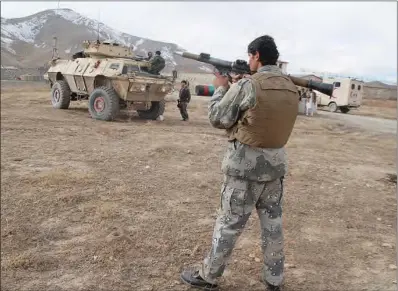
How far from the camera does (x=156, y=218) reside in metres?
3.92

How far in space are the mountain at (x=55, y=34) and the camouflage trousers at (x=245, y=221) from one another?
34.0 inches

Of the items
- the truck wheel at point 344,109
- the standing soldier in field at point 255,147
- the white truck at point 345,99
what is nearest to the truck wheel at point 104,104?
the standing soldier in field at point 255,147

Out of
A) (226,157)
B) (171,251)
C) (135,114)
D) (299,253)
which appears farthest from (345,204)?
(135,114)

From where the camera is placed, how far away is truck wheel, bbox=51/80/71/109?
37.3 feet

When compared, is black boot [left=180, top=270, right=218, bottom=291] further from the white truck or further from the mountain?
the white truck

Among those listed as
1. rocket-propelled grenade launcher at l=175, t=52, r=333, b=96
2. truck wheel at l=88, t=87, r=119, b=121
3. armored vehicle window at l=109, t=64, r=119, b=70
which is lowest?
truck wheel at l=88, t=87, r=119, b=121

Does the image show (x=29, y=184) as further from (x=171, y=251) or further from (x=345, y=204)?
(x=345, y=204)

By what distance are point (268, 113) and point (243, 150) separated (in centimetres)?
26

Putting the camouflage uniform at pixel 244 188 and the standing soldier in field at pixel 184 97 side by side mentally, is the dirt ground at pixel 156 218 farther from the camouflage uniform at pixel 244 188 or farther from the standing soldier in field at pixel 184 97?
the standing soldier in field at pixel 184 97

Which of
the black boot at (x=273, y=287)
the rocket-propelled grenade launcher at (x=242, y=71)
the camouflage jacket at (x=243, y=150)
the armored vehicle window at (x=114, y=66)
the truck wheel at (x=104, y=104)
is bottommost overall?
the black boot at (x=273, y=287)

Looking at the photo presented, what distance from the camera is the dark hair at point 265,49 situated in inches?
97.9

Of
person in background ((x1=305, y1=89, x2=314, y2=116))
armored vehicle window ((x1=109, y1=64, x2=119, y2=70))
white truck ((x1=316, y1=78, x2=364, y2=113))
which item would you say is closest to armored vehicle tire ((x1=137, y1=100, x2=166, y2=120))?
armored vehicle window ((x1=109, y1=64, x2=119, y2=70))

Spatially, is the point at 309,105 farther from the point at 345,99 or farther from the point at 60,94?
→ the point at 60,94

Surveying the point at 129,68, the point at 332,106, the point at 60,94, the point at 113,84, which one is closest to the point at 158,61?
the point at 129,68
